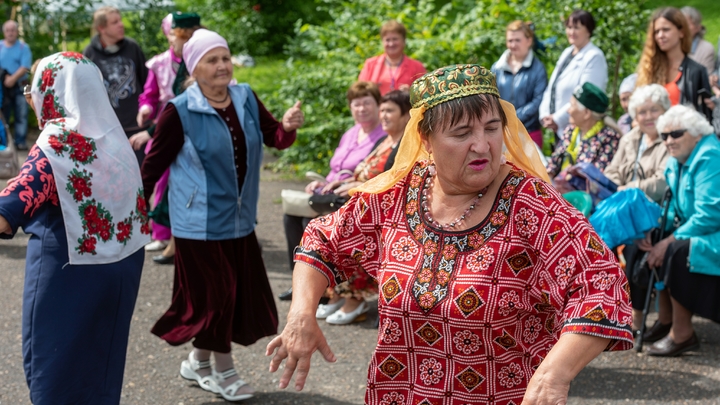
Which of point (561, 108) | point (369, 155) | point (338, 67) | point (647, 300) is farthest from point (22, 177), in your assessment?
point (338, 67)

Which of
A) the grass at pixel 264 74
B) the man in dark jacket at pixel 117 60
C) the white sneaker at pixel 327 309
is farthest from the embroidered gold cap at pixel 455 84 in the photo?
the grass at pixel 264 74

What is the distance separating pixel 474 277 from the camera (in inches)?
96.0

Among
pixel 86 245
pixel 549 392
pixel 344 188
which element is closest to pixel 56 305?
pixel 86 245

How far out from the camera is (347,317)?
20.7ft

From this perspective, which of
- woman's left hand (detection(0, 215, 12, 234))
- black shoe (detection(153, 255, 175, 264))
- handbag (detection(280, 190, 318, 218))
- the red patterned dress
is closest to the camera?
the red patterned dress

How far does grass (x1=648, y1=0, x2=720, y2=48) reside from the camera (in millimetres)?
16266

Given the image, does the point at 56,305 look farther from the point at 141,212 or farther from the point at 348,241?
the point at 348,241

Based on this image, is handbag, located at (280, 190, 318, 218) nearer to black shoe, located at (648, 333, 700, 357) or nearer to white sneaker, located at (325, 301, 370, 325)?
white sneaker, located at (325, 301, 370, 325)

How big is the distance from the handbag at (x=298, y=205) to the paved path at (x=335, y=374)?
785mm

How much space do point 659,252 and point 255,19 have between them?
15.4 m

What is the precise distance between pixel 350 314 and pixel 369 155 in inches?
48.5

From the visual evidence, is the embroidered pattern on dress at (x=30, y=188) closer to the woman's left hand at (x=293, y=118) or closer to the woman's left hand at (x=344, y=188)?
the woman's left hand at (x=293, y=118)

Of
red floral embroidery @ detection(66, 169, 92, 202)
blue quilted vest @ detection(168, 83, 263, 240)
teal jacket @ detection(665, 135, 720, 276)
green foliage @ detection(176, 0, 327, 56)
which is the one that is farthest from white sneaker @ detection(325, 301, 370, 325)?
green foliage @ detection(176, 0, 327, 56)

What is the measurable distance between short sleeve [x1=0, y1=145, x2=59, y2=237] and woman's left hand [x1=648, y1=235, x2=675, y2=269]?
3.83 meters
